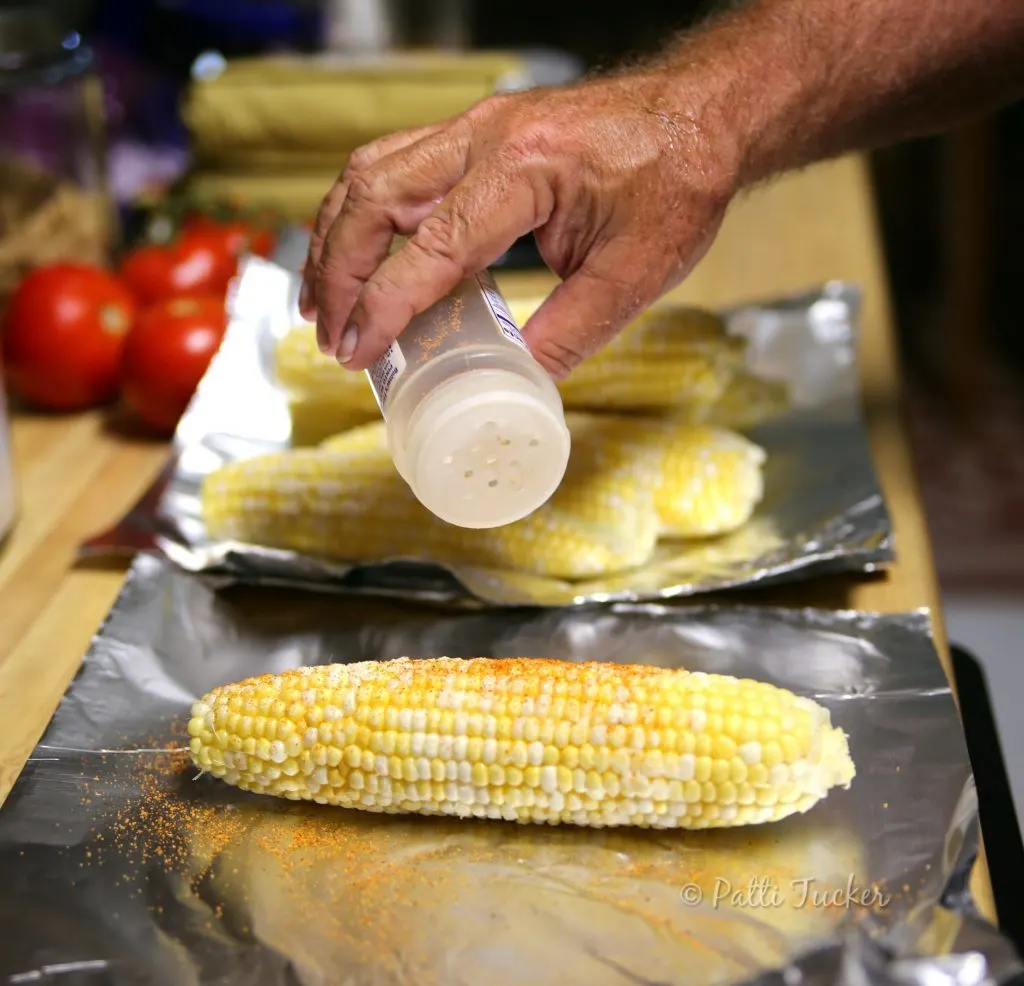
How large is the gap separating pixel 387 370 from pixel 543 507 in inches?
14.4

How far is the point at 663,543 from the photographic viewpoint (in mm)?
1512

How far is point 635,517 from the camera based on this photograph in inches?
57.1

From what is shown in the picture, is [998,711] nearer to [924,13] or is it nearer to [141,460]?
[924,13]

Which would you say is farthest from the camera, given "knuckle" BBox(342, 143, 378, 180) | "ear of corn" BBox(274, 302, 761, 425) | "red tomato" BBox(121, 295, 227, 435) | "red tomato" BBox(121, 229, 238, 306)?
"red tomato" BBox(121, 229, 238, 306)

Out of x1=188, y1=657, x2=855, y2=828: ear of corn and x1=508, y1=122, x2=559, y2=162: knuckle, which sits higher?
x1=508, y1=122, x2=559, y2=162: knuckle

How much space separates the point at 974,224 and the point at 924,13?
8.18 ft

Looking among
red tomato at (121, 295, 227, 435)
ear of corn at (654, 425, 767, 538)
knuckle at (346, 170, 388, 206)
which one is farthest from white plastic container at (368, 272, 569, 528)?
red tomato at (121, 295, 227, 435)

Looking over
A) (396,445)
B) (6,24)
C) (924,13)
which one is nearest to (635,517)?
(396,445)

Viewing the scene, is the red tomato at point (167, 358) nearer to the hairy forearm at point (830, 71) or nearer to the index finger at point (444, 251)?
the index finger at point (444, 251)

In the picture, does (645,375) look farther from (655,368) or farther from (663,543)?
(663,543)

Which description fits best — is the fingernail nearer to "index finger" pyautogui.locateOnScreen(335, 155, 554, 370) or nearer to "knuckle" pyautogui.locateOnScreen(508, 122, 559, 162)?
"index finger" pyautogui.locateOnScreen(335, 155, 554, 370)

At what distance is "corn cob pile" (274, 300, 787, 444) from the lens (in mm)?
1599

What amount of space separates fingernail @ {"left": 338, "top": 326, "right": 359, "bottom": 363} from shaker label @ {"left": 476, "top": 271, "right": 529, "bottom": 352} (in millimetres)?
125

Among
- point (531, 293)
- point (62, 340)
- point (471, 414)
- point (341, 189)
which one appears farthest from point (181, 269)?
point (471, 414)
